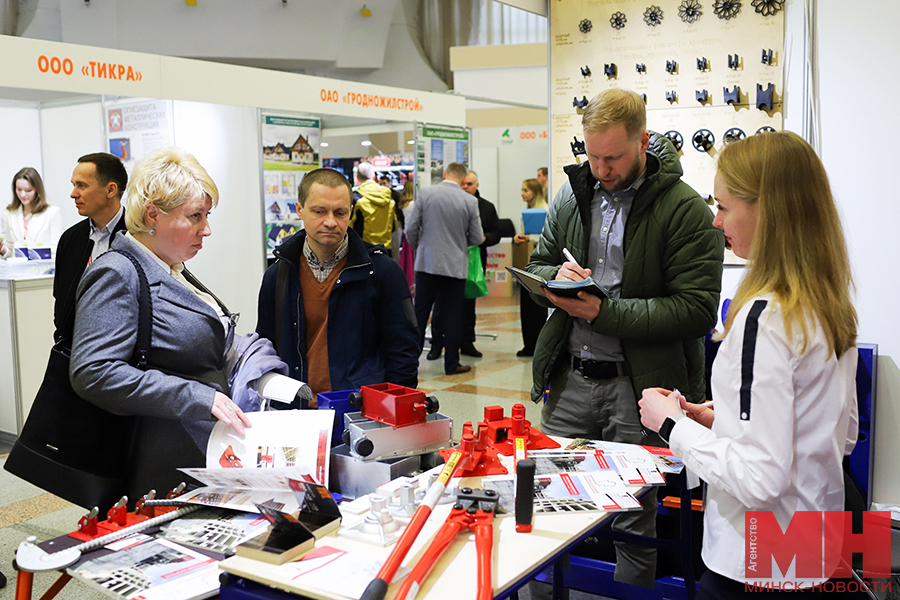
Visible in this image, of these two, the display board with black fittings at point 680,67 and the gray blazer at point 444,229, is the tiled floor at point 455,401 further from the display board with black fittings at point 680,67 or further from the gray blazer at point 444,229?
the display board with black fittings at point 680,67

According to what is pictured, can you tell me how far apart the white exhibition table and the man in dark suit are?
2.71 m

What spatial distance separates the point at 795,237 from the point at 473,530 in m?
0.81

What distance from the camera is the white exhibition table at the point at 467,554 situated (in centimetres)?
132

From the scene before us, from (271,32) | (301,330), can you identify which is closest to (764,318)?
(301,330)

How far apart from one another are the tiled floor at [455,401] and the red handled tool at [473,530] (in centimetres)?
154

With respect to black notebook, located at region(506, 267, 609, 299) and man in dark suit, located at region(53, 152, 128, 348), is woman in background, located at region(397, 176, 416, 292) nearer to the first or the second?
man in dark suit, located at region(53, 152, 128, 348)

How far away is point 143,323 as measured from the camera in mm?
1832

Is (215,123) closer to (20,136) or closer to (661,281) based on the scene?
(20,136)

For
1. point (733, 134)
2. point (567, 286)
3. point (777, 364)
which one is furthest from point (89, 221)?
point (777, 364)

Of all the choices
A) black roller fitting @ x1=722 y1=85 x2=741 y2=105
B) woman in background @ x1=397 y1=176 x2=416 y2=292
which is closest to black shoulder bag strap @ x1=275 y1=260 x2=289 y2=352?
black roller fitting @ x1=722 y1=85 x2=741 y2=105

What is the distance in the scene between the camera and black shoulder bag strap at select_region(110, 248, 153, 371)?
182 cm

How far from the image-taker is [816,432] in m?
1.35

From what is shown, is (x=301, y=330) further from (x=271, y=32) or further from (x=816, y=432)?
(x=271, y=32)

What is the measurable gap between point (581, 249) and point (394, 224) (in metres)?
5.42
